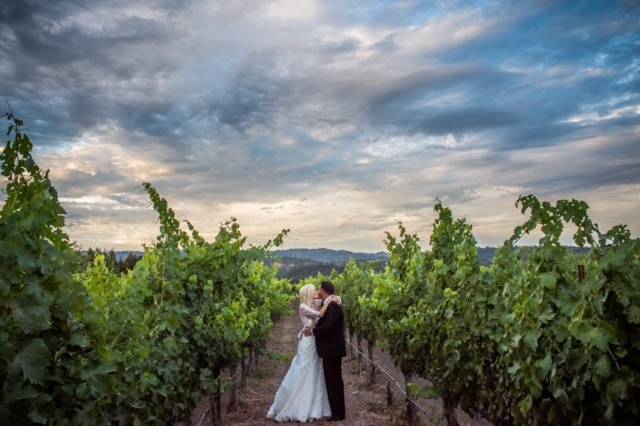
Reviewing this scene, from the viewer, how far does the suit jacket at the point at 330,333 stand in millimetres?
9320

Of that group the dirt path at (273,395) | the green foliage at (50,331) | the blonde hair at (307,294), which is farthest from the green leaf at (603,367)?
the blonde hair at (307,294)

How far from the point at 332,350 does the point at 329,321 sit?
48cm

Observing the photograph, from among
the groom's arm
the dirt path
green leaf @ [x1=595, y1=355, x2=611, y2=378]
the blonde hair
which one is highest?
the blonde hair

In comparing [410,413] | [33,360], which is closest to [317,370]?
[410,413]

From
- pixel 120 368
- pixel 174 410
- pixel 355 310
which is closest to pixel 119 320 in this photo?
pixel 120 368

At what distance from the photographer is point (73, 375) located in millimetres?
3104

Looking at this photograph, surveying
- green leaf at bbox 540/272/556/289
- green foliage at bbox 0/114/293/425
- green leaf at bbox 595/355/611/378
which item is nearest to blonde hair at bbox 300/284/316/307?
green foliage at bbox 0/114/293/425

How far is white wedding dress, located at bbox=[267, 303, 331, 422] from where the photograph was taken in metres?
9.43

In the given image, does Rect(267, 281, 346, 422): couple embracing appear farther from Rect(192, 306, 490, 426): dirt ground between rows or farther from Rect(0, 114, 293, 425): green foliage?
Rect(0, 114, 293, 425): green foliage

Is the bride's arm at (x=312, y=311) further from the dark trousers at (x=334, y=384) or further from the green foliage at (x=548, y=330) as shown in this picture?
the green foliage at (x=548, y=330)

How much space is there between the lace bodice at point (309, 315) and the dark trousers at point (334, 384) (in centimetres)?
63

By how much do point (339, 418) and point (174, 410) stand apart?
395 centimetres

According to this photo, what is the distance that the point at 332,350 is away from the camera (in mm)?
9375

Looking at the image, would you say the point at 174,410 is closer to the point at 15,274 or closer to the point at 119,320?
the point at 119,320
